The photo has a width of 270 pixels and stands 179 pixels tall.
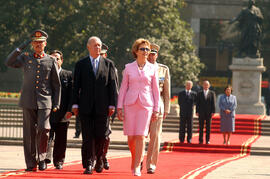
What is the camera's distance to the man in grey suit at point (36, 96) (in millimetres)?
10766

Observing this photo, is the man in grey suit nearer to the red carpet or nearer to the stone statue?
the red carpet

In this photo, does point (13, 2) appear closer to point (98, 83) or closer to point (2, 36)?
point (2, 36)

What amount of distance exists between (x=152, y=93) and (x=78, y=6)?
29789 millimetres

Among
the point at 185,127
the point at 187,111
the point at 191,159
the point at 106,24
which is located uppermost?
the point at 106,24

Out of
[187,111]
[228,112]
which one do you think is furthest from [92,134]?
[228,112]

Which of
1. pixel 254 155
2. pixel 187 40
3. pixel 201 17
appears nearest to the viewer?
pixel 254 155

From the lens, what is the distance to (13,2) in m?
41.2

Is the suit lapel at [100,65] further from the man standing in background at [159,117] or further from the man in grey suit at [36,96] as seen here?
the man standing in background at [159,117]

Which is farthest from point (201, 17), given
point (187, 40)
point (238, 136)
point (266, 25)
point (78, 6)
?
point (238, 136)

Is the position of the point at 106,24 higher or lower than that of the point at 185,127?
higher

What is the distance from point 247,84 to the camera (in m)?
35.0

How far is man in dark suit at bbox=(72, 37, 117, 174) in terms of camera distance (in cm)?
1080

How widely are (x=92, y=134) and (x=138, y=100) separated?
0.85 metres

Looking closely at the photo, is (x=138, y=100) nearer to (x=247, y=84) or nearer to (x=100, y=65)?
(x=100, y=65)
